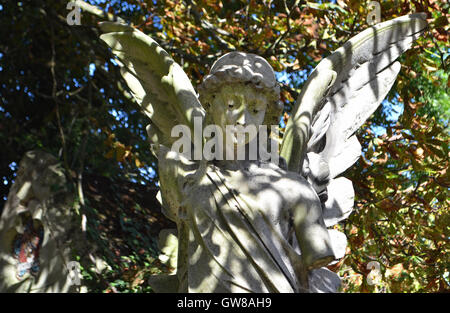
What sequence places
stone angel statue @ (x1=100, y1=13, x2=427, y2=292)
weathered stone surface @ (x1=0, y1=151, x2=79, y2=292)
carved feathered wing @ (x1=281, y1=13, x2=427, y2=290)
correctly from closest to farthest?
stone angel statue @ (x1=100, y1=13, x2=427, y2=292)
carved feathered wing @ (x1=281, y1=13, x2=427, y2=290)
weathered stone surface @ (x1=0, y1=151, x2=79, y2=292)

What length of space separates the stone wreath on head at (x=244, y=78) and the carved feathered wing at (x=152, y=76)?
0.46 meters

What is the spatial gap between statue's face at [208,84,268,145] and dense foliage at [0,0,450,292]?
2827 mm

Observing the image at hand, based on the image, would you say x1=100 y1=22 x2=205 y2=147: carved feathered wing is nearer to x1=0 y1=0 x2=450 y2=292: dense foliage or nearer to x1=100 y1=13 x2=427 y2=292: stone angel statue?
x1=100 y1=13 x2=427 y2=292: stone angel statue

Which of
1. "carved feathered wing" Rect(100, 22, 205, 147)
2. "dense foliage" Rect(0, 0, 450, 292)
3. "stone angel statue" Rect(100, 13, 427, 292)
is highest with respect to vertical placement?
"dense foliage" Rect(0, 0, 450, 292)

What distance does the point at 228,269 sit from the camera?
10.4 feet

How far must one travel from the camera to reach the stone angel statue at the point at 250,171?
10.5 ft

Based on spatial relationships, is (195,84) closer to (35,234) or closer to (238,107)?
(35,234)

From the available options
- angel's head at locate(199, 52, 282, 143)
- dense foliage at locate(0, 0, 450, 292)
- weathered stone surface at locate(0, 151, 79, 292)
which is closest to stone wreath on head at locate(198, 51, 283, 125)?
angel's head at locate(199, 52, 282, 143)

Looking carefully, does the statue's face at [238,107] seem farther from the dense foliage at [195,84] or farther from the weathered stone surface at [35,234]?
the dense foliage at [195,84]

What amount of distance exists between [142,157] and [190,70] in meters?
1.43

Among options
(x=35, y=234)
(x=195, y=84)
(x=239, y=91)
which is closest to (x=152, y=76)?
(x=239, y=91)

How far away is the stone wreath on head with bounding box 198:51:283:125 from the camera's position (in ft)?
11.2

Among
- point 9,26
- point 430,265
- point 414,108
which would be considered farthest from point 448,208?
point 9,26
